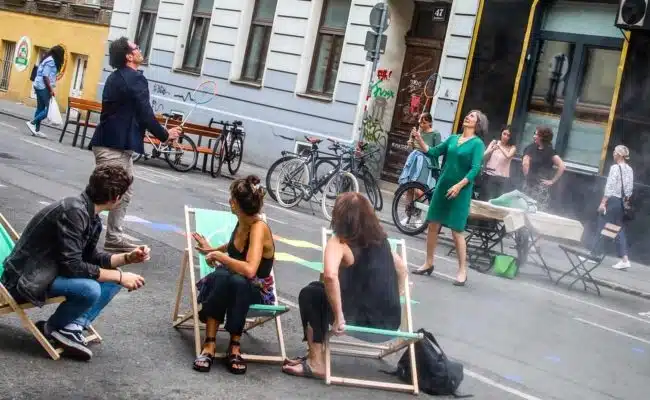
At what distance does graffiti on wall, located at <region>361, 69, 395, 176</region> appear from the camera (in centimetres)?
2125

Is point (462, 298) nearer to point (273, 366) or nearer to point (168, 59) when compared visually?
point (273, 366)

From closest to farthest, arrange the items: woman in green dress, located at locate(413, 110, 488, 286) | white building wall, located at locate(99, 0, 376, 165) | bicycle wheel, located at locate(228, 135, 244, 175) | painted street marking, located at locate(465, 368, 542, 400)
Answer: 1. painted street marking, located at locate(465, 368, 542, 400)
2. woman in green dress, located at locate(413, 110, 488, 286)
3. bicycle wheel, located at locate(228, 135, 244, 175)
4. white building wall, located at locate(99, 0, 376, 165)

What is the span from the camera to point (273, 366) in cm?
663

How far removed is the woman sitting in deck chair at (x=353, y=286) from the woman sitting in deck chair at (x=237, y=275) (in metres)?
0.33

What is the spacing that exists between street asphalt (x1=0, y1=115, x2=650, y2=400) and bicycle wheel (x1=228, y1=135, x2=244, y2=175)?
12.1ft

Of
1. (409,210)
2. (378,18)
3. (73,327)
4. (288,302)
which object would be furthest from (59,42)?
(73,327)

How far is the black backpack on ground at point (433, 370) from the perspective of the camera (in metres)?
6.54

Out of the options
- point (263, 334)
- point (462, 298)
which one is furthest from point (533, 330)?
point (263, 334)

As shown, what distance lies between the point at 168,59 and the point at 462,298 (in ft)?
57.7

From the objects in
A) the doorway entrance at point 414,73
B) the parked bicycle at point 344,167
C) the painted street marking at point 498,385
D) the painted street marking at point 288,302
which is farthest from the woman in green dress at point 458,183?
the doorway entrance at point 414,73

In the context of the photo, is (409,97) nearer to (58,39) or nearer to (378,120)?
(378,120)

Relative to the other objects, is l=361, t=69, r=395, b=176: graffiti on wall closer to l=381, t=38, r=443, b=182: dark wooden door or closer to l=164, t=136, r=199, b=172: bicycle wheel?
l=381, t=38, r=443, b=182: dark wooden door

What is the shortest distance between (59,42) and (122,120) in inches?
921

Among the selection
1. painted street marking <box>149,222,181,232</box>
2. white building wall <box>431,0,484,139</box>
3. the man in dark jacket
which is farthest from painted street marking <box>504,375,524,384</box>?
white building wall <box>431,0,484,139</box>
